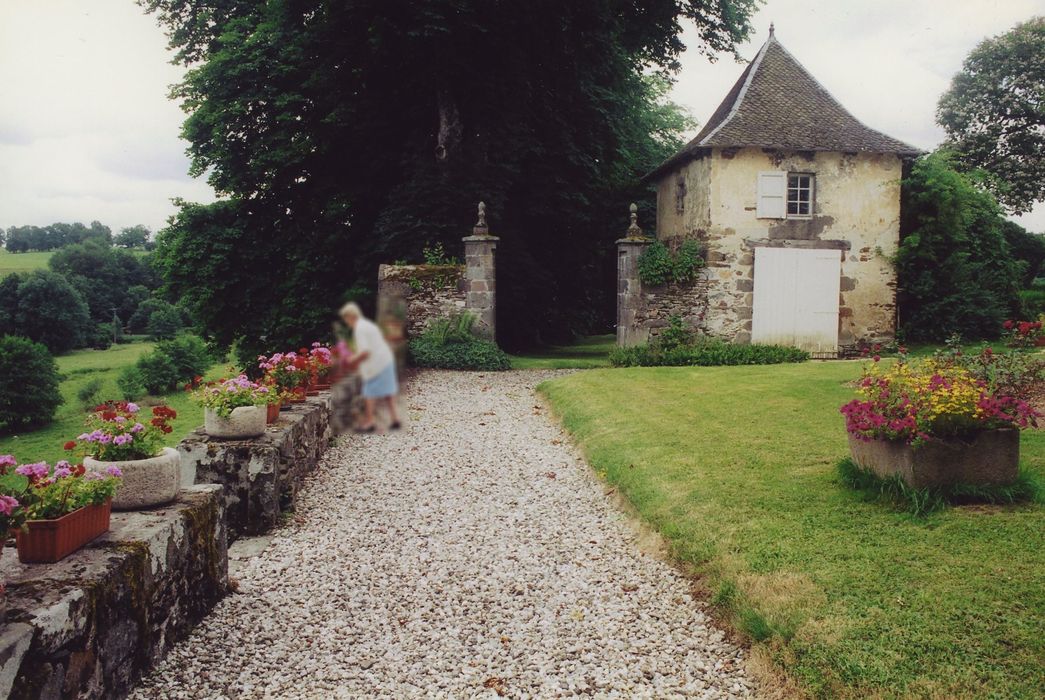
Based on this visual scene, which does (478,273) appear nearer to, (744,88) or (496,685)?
(496,685)

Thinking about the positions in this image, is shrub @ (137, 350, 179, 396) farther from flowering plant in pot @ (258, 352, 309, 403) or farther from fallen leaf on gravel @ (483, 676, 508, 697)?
fallen leaf on gravel @ (483, 676, 508, 697)

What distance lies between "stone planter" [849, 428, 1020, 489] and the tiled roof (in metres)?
18.4

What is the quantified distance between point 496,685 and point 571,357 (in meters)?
22.5

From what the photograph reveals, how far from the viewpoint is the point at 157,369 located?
2.59m

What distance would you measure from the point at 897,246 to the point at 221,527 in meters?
26.2

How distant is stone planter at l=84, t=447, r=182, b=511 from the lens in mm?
8148

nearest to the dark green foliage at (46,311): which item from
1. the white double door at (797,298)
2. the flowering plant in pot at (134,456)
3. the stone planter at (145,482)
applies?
the flowering plant in pot at (134,456)

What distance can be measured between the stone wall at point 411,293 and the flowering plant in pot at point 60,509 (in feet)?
12.4

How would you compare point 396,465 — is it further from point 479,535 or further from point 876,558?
point 876,558

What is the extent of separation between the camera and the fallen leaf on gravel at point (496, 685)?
7.56 metres

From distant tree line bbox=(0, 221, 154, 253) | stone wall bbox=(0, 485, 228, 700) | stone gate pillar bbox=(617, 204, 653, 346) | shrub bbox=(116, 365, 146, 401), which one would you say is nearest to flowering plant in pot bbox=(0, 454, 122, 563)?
stone wall bbox=(0, 485, 228, 700)

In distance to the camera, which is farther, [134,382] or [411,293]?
[134,382]

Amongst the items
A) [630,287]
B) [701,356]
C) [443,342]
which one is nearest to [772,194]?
[630,287]

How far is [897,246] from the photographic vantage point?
28344 millimetres
